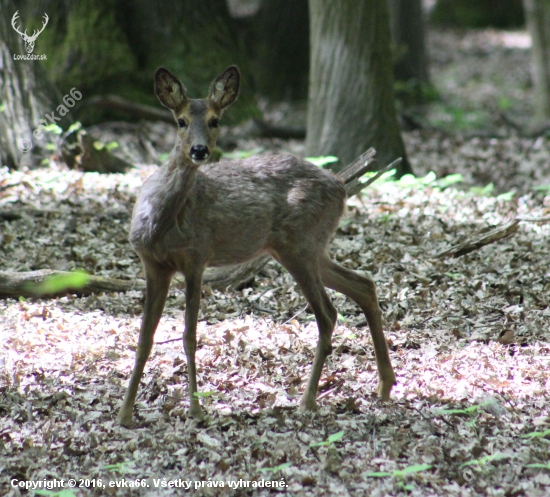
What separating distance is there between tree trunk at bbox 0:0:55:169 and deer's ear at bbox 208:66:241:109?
5720 millimetres

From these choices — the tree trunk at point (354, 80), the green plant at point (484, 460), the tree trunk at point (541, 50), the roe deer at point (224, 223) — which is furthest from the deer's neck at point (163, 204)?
the tree trunk at point (541, 50)

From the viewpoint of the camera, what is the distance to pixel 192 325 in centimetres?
482

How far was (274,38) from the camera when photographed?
57.9 feet

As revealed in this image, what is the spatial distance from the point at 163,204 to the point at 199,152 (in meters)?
0.47

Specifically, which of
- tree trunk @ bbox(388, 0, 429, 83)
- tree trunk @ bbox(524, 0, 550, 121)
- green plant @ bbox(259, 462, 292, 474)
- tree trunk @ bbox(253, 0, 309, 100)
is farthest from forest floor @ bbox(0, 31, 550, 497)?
tree trunk @ bbox(388, 0, 429, 83)

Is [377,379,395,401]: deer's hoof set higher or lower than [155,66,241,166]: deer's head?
lower

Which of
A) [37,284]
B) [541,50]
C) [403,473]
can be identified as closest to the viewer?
[403,473]

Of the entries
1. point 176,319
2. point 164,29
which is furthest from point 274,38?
point 176,319

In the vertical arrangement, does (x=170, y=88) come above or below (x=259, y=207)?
above

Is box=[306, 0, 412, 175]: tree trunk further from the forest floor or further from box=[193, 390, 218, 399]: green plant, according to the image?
box=[193, 390, 218, 399]: green plant

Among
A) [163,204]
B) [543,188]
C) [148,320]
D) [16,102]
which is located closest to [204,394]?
[148,320]

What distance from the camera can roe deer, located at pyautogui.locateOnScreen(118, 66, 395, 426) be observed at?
4699 mm

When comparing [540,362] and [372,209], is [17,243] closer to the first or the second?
[372,209]

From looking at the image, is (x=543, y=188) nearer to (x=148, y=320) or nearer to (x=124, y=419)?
(x=148, y=320)
